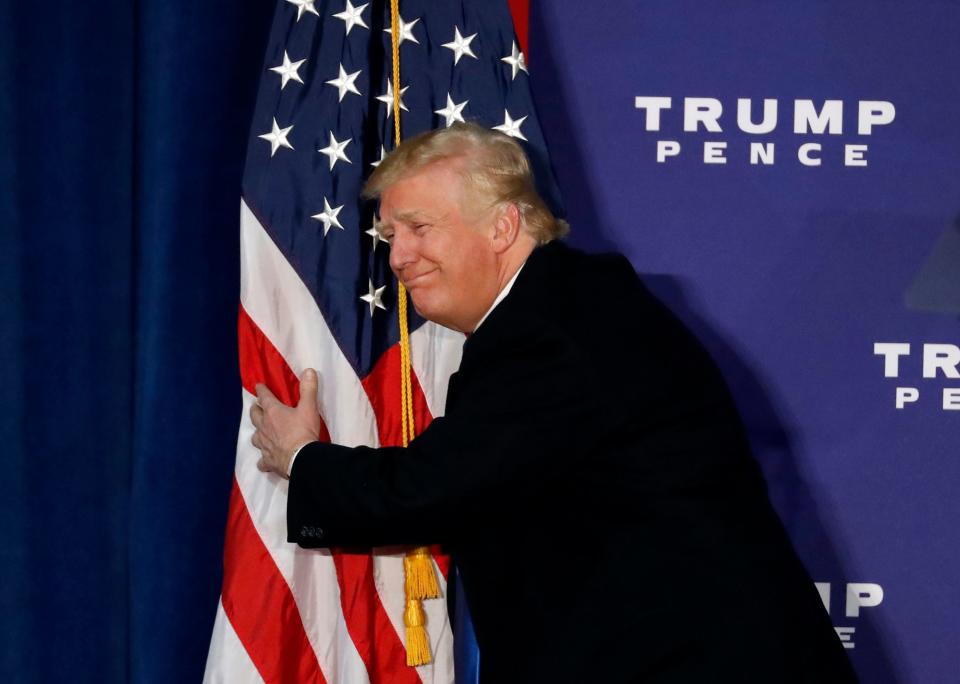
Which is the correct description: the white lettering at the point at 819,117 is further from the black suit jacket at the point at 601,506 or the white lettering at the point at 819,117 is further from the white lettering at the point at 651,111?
the black suit jacket at the point at 601,506

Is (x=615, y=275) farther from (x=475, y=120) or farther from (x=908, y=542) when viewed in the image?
(x=908, y=542)

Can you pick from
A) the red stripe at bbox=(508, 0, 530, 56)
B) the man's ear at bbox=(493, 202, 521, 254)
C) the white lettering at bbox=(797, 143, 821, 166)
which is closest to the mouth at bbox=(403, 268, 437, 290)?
the man's ear at bbox=(493, 202, 521, 254)

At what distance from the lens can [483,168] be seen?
175 cm

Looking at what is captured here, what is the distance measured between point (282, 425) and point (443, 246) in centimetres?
38

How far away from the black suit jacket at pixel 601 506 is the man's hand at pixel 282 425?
0.23 meters

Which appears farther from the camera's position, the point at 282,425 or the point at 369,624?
the point at 369,624

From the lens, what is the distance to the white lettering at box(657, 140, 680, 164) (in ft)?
7.93

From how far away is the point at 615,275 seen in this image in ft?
5.31

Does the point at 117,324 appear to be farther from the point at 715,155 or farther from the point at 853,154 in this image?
the point at 853,154

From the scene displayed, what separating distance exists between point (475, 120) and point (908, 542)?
122 cm

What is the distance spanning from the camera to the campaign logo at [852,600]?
7.98 ft

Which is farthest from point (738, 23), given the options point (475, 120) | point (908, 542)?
point (908, 542)

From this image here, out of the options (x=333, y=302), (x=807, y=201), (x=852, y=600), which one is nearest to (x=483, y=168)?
(x=333, y=302)

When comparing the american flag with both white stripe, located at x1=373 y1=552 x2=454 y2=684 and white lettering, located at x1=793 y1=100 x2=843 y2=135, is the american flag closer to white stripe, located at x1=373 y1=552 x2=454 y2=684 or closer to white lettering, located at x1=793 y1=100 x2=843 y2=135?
white stripe, located at x1=373 y1=552 x2=454 y2=684
